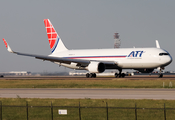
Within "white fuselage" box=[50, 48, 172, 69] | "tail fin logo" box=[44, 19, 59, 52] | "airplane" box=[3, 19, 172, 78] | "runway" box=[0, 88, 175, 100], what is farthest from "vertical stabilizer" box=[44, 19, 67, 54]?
"runway" box=[0, 88, 175, 100]

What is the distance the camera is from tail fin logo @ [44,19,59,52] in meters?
76.4

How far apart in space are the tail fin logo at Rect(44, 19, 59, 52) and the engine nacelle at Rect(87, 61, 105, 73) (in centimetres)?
1614

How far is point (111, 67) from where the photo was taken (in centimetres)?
6519

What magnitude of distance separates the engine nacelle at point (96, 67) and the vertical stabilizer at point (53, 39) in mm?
14342

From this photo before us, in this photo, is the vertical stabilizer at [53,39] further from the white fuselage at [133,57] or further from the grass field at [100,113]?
the grass field at [100,113]

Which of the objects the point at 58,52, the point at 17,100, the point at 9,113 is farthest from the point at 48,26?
the point at 9,113

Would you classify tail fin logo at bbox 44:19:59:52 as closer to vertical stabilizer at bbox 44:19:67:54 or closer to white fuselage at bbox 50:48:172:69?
vertical stabilizer at bbox 44:19:67:54

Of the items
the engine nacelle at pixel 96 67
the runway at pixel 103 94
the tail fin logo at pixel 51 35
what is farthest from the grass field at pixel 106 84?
the tail fin logo at pixel 51 35

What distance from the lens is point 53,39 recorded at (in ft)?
251

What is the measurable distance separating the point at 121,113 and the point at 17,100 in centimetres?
1023

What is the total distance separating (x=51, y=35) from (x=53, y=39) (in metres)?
1.13

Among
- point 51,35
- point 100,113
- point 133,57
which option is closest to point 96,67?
point 133,57

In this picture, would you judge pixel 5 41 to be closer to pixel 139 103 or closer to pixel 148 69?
pixel 148 69

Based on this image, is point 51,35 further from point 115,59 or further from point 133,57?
point 133,57
